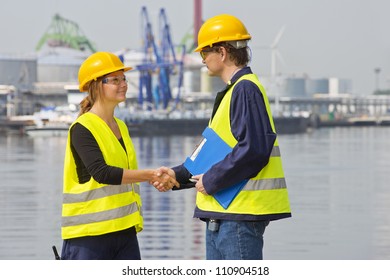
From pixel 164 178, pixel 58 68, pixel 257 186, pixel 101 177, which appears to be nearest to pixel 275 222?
pixel 164 178

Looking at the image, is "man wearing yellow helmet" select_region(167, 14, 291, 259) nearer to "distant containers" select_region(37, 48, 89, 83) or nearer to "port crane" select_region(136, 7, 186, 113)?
"port crane" select_region(136, 7, 186, 113)

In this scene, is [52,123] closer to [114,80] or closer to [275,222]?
[275,222]

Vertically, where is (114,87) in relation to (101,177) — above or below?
above

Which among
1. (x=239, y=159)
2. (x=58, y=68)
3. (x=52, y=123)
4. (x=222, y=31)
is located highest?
(x=222, y=31)

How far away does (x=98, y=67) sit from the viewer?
341 cm

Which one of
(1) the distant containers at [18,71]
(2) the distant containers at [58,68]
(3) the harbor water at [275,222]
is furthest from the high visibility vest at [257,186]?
(2) the distant containers at [58,68]

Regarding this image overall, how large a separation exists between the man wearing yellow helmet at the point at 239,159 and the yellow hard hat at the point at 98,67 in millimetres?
334

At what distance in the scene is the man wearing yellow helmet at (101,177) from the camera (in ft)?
10.8

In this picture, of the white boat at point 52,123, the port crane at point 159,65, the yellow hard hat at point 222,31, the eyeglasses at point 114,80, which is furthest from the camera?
the port crane at point 159,65

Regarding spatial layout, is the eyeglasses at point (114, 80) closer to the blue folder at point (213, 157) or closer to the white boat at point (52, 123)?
the blue folder at point (213, 157)

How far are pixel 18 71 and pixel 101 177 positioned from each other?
109 meters

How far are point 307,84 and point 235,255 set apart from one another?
14695 cm

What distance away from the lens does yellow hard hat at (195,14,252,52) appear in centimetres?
315

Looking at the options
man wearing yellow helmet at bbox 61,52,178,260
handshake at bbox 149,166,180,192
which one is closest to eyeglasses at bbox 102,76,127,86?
man wearing yellow helmet at bbox 61,52,178,260
